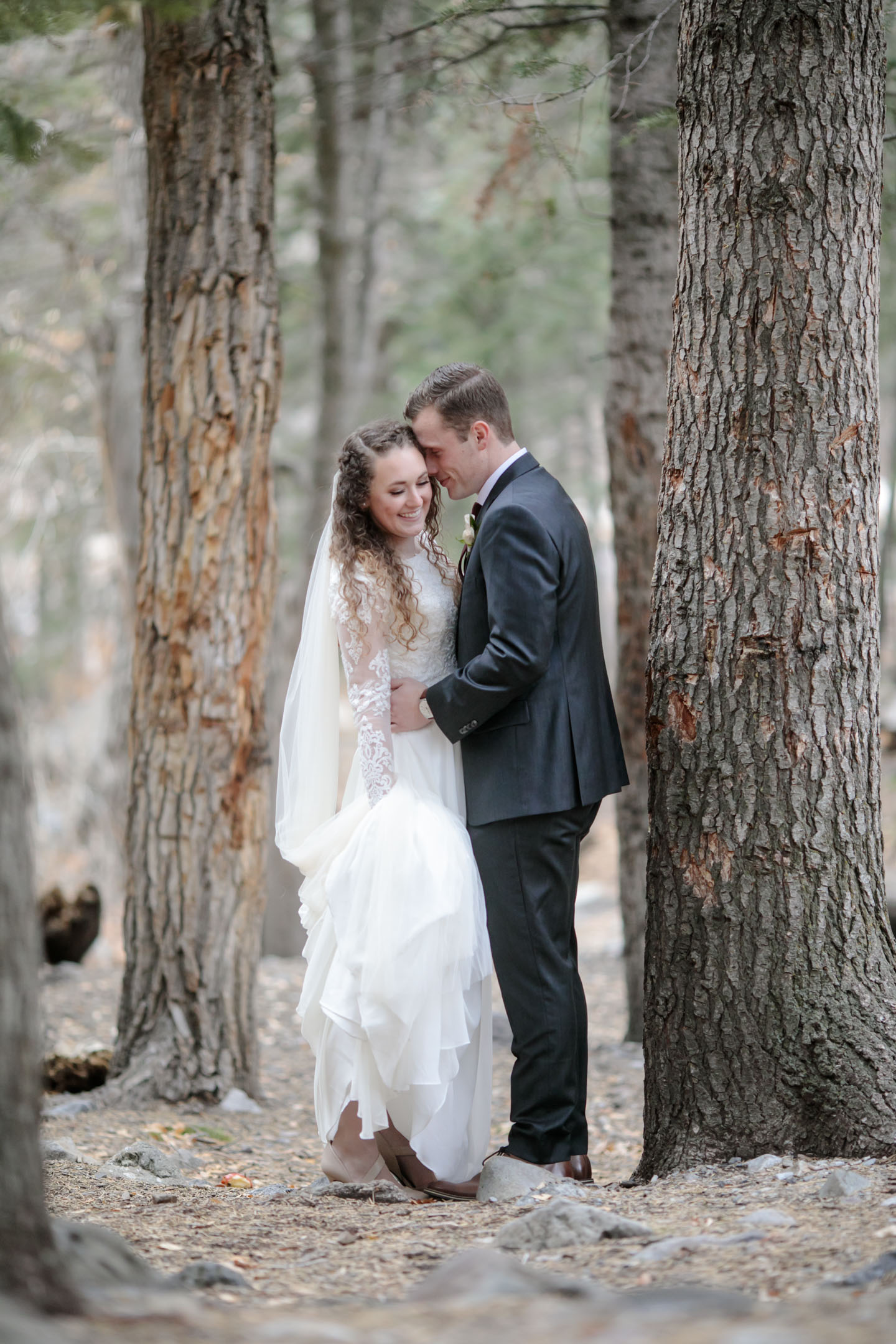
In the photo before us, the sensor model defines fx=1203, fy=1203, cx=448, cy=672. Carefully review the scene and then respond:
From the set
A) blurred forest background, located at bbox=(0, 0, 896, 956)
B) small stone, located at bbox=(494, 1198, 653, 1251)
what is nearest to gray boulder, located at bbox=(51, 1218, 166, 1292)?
small stone, located at bbox=(494, 1198, 653, 1251)

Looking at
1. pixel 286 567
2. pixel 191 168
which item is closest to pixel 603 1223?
pixel 191 168

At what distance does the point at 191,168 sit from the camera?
5500 millimetres

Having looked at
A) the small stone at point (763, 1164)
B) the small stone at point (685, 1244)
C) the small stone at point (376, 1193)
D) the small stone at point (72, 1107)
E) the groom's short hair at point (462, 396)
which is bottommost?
the small stone at point (72, 1107)

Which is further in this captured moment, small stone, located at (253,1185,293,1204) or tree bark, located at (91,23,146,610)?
tree bark, located at (91,23,146,610)

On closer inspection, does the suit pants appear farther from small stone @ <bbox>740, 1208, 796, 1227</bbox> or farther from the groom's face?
the groom's face

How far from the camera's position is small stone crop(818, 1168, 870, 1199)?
313cm

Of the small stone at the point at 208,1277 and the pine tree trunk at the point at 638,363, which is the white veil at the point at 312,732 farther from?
the pine tree trunk at the point at 638,363

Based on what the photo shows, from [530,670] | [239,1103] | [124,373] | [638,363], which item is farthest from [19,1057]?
[124,373]

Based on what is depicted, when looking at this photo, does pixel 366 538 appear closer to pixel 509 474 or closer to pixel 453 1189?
pixel 509 474

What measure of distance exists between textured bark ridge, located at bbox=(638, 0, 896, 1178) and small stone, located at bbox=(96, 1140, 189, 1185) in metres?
1.88

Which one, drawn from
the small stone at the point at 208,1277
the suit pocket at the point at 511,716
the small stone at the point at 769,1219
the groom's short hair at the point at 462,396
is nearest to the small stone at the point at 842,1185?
the small stone at the point at 769,1219

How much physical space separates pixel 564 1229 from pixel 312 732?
1.95 m

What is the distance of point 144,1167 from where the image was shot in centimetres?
442

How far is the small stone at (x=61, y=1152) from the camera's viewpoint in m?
4.42
